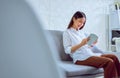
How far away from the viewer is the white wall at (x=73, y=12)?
292 centimetres

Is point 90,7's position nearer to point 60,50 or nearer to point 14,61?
point 60,50

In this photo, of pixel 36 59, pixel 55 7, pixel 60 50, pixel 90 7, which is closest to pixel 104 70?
pixel 60 50

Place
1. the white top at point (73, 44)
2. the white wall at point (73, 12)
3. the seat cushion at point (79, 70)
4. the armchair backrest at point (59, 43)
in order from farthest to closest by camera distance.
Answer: the white wall at point (73, 12)
the armchair backrest at point (59, 43)
the white top at point (73, 44)
the seat cushion at point (79, 70)

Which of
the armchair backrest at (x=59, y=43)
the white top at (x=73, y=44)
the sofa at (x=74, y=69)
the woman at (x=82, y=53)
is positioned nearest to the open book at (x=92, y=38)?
the woman at (x=82, y=53)

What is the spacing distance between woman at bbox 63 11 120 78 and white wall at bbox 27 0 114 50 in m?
0.58

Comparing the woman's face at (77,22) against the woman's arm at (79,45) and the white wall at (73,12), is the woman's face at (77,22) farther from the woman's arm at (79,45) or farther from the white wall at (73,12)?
the white wall at (73,12)

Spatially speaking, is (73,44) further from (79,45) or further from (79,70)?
(79,70)

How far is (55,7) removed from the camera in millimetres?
2971

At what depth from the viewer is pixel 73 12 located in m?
3.16

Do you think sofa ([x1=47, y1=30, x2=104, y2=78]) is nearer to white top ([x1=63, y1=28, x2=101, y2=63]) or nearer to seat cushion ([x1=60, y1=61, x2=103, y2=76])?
seat cushion ([x1=60, y1=61, x2=103, y2=76])

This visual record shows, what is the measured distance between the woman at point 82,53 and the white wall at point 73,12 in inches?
22.7

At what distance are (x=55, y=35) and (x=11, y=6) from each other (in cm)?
206

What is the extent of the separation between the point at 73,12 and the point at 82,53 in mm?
1073

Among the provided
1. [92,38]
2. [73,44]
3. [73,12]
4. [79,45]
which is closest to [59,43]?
[73,44]
